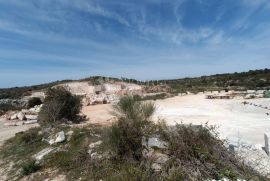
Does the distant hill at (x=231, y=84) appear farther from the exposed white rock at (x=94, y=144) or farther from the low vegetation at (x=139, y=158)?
the low vegetation at (x=139, y=158)

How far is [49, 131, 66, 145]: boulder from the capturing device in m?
10.6

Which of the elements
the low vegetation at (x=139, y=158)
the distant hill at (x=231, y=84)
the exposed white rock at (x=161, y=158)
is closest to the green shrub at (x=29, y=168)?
the low vegetation at (x=139, y=158)

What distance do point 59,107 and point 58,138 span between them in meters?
6.59

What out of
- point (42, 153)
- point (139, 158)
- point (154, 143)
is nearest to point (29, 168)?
point (42, 153)

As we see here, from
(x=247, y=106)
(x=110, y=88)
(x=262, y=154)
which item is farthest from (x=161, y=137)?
(x=110, y=88)

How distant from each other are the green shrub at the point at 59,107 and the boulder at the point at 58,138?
478cm

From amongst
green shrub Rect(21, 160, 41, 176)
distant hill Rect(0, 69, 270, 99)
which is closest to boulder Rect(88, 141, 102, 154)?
green shrub Rect(21, 160, 41, 176)

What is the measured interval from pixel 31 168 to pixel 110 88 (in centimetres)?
4452

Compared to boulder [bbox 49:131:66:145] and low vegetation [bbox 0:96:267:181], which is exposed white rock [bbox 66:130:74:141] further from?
low vegetation [bbox 0:96:267:181]

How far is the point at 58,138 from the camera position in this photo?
419 inches

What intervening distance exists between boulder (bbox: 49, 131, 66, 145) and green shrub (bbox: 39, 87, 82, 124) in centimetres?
478

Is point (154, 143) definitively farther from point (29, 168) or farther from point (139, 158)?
point (29, 168)

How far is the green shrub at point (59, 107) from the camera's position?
16.2 metres

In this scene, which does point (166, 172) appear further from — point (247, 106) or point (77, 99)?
point (247, 106)
